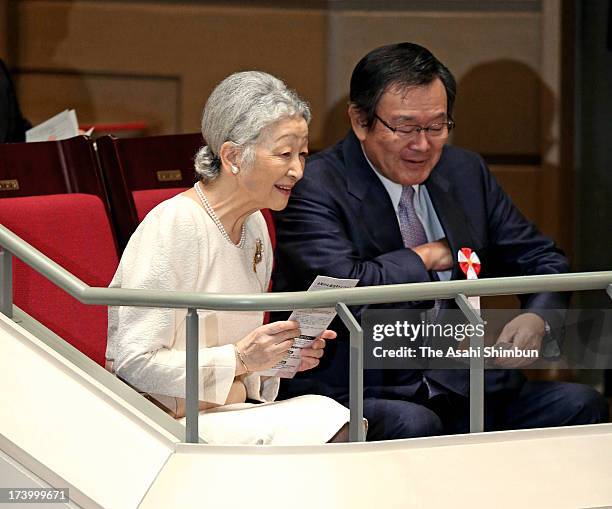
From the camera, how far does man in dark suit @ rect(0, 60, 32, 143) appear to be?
3.00 meters

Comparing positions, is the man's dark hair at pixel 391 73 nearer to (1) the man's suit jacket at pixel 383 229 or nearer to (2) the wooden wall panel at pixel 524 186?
(1) the man's suit jacket at pixel 383 229

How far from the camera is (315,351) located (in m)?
1.84

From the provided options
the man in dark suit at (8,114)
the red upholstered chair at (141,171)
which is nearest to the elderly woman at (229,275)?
the red upholstered chair at (141,171)

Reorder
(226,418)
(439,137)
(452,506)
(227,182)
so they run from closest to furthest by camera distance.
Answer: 1. (452,506)
2. (226,418)
3. (227,182)
4. (439,137)

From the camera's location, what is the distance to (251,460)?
5.69ft

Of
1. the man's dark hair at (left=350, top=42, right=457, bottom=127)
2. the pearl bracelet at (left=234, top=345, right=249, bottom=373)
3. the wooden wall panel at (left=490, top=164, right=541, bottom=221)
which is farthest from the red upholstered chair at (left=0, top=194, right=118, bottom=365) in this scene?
the wooden wall panel at (left=490, top=164, right=541, bottom=221)

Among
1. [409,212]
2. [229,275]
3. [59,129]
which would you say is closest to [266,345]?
[229,275]

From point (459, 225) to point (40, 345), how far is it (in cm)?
93

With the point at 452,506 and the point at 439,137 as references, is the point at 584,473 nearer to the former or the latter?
the point at 452,506

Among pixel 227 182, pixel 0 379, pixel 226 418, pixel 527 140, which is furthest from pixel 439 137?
pixel 527 140

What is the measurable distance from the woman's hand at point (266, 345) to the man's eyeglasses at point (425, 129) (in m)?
0.63

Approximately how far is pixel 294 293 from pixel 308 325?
95 mm

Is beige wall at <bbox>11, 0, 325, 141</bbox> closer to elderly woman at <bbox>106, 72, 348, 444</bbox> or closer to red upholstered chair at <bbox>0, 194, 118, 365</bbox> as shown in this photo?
red upholstered chair at <bbox>0, 194, 118, 365</bbox>

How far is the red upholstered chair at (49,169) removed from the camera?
238cm
